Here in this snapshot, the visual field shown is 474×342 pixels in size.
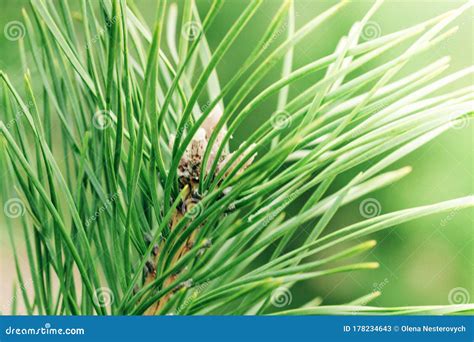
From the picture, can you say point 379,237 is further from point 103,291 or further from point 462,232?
point 103,291

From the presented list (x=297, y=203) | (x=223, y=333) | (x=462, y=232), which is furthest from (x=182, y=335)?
(x=462, y=232)
